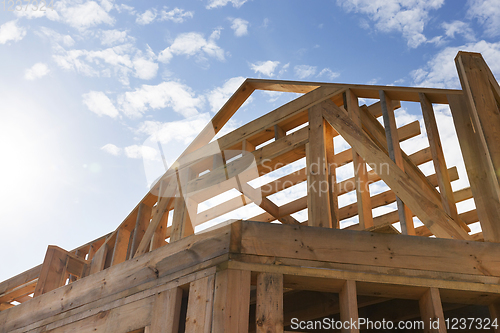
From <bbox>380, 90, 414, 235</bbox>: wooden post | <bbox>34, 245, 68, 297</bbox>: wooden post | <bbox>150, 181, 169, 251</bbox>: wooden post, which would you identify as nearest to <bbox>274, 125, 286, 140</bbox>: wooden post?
<bbox>380, 90, 414, 235</bbox>: wooden post

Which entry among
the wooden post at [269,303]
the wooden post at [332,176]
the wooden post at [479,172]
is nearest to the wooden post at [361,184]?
the wooden post at [332,176]

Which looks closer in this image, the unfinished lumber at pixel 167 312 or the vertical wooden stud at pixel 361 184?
the unfinished lumber at pixel 167 312

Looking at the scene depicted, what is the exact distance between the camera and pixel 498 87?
490 cm

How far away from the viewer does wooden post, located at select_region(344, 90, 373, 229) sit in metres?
4.71

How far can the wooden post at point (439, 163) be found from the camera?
4715mm

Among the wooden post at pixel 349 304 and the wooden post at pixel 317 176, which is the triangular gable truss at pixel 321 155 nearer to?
the wooden post at pixel 317 176

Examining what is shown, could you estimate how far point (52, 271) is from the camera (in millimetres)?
6605

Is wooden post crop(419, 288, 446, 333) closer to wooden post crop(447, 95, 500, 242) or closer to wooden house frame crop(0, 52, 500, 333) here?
wooden house frame crop(0, 52, 500, 333)

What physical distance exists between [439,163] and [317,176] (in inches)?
56.1

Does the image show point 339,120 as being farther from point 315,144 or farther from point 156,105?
point 156,105

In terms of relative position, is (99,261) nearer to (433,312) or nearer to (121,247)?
(121,247)

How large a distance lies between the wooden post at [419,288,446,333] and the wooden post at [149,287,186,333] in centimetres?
207

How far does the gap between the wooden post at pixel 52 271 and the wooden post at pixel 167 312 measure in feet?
11.0

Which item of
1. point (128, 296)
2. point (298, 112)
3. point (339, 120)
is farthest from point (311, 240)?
point (298, 112)
